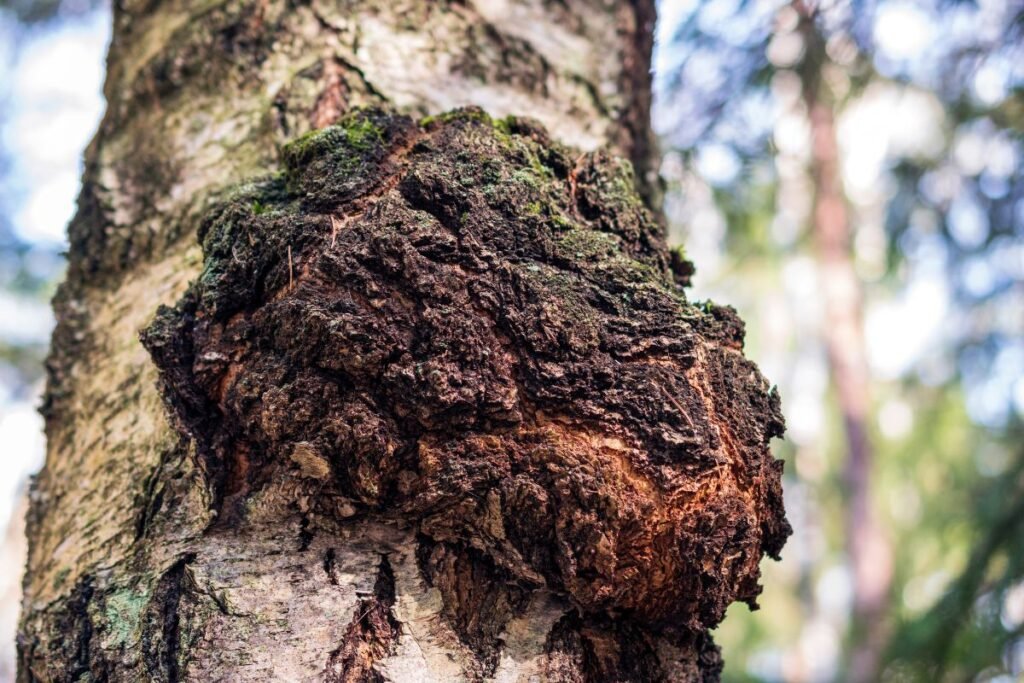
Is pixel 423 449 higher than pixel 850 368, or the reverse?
pixel 850 368

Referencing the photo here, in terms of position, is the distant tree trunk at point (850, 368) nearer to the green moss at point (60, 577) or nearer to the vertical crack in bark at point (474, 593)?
the vertical crack in bark at point (474, 593)

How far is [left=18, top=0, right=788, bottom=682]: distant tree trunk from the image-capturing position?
2.97 feet

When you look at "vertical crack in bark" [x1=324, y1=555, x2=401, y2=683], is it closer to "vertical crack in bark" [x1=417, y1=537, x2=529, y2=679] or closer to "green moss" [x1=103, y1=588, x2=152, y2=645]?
"vertical crack in bark" [x1=417, y1=537, x2=529, y2=679]

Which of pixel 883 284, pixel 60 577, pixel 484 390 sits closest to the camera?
pixel 484 390

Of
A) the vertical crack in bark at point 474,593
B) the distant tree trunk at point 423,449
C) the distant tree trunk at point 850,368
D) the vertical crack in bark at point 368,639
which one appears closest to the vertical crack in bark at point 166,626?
the distant tree trunk at point 423,449

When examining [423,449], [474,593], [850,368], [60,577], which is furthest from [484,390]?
[850,368]

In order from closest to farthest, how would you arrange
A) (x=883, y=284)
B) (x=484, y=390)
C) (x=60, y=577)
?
(x=484, y=390)
(x=60, y=577)
(x=883, y=284)

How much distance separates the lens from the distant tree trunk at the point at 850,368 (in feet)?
22.8

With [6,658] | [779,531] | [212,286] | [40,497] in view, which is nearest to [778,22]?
[779,531]

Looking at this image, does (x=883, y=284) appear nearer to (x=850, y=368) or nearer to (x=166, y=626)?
(x=850, y=368)

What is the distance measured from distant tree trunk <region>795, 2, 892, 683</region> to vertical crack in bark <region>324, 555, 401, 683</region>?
656 centimetres

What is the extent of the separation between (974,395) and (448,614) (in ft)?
21.9

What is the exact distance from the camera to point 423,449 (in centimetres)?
92

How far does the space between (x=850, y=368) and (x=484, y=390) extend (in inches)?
308
